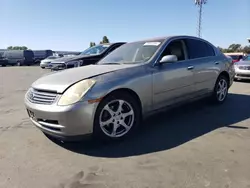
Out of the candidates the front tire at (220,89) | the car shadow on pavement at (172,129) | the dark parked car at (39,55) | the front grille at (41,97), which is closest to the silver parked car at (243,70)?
the car shadow on pavement at (172,129)

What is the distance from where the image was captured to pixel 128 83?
3.65 meters

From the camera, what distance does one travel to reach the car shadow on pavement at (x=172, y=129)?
3443 millimetres

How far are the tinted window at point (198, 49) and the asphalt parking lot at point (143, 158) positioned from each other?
4.28ft

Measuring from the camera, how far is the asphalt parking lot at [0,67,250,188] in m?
2.65

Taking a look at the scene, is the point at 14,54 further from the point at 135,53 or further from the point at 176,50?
the point at 176,50

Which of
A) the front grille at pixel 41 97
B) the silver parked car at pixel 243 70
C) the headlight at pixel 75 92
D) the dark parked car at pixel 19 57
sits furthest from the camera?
the dark parked car at pixel 19 57

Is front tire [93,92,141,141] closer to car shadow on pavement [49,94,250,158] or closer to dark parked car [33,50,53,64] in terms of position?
car shadow on pavement [49,94,250,158]

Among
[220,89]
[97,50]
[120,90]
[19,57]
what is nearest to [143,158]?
[120,90]

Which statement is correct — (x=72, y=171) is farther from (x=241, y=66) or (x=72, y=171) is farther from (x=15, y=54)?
(x=15, y=54)

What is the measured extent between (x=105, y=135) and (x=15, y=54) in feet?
108

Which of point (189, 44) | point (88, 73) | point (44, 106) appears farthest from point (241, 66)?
point (44, 106)

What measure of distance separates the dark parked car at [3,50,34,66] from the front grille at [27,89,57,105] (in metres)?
31.5

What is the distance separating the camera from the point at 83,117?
3.23 m

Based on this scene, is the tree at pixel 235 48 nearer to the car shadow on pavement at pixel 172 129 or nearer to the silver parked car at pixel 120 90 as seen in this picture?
the car shadow on pavement at pixel 172 129
